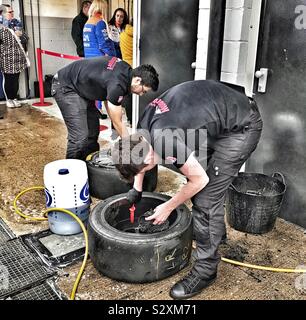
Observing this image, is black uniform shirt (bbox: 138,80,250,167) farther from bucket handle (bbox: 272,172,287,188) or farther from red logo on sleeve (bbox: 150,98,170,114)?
bucket handle (bbox: 272,172,287,188)

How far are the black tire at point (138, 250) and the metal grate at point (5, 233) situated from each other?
773mm

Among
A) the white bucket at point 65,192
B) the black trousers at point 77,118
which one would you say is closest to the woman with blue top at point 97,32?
the black trousers at point 77,118

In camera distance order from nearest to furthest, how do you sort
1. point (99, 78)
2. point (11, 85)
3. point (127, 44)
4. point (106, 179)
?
point (99, 78) → point (106, 179) → point (127, 44) → point (11, 85)

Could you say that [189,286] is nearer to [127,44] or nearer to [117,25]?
[127,44]

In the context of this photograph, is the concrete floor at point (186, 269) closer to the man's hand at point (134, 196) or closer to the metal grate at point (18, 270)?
the metal grate at point (18, 270)

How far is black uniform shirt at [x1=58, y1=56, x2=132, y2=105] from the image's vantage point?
270 centimetres

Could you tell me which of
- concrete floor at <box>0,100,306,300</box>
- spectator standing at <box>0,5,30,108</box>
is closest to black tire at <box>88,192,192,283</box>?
concrete floor at <box>0,100,306,300</box>

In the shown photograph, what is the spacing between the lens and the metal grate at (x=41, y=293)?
200cm

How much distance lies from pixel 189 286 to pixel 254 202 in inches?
35.1

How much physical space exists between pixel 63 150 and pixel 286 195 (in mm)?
2709

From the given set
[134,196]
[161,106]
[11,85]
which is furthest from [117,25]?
[161,106]

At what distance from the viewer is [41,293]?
6.69ft
